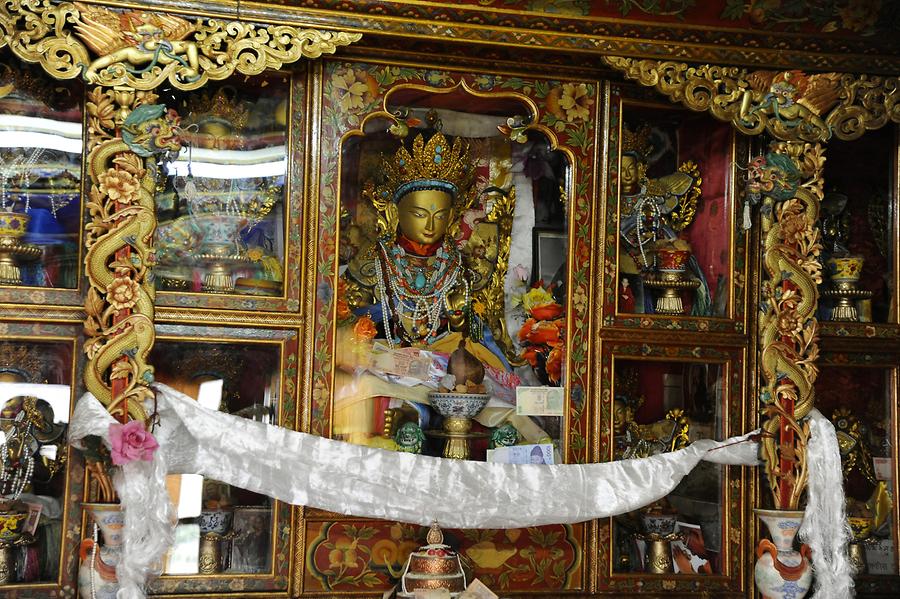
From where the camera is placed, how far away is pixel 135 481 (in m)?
4.03

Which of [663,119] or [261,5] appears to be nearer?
[261,5]

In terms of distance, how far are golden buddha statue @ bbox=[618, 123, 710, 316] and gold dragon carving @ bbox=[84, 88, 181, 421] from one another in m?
2.09

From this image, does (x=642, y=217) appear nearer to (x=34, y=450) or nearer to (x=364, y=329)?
(x=364, y=329)

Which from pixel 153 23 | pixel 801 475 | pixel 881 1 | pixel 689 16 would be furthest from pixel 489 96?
pixel 801 475

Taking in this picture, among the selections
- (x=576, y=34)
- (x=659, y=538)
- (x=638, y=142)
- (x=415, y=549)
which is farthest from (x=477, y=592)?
(x=576, y=34)

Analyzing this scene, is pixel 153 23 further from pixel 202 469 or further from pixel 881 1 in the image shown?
pixel 881 1

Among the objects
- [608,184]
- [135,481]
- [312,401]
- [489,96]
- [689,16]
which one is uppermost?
[689,16]

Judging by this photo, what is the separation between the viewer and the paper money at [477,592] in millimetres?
4273

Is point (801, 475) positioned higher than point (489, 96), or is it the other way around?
point (489, 96)

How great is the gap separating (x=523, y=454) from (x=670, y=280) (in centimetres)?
105

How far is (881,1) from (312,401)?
2965mm

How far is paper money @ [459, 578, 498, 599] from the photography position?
4.27 metres

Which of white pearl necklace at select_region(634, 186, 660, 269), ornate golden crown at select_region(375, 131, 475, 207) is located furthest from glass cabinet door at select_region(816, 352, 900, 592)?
ornate golden crown at select_region(375, 131, 475, 207)

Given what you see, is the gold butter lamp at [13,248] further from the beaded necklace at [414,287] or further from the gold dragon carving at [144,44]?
the beaded necklace at [414,287]
